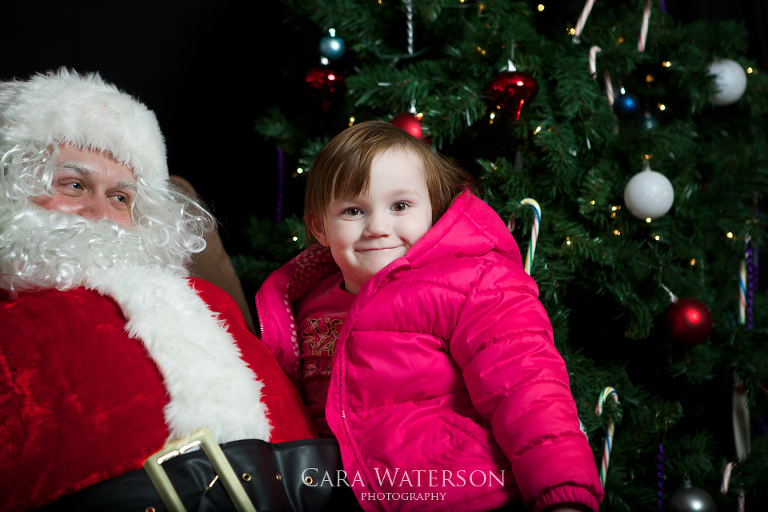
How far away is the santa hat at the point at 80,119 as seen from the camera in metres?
1.27

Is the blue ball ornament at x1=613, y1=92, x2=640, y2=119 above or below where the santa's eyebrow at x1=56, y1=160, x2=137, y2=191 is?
above

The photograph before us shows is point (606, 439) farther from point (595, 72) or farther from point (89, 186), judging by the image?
point (89, 186)

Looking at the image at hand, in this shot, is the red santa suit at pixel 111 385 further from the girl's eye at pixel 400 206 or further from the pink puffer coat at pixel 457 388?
the girl's eye at pixel 400 206

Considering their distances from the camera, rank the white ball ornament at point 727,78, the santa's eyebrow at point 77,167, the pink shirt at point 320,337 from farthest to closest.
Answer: the white ball ornament at point 727,78 → the pink shirt at point 320,337 → the santa's eyebrow at point 77,167

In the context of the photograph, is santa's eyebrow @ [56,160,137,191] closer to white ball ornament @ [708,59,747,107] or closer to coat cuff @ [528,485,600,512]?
coat cuff @ [528,485,600,512]

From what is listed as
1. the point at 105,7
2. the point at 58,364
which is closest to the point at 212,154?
the point at 105,7

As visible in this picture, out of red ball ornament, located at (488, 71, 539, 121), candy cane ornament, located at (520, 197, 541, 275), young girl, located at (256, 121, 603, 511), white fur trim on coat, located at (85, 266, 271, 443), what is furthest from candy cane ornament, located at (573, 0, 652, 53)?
white fur trim on coat, located at (85, 266, 271, 443)

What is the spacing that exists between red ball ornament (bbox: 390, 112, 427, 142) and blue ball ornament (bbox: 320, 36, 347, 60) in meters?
0.33

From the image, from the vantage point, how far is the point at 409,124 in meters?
1.57

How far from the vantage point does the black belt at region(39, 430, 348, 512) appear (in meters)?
0.92

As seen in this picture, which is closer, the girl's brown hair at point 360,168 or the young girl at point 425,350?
the young girl at point 425,350

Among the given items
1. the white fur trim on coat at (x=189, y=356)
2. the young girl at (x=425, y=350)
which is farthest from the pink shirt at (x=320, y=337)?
the white fur trim on coat at (x=189, y=356)

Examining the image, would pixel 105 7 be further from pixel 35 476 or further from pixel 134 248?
pixel 35 476

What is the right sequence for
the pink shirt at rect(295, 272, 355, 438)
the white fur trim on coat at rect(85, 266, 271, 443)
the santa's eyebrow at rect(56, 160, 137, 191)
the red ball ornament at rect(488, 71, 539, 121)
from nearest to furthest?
the white fur trim on coat at rect(85, 266, 271, 443)
the santa's eyebrow at rect(56, 160, 137, 191)
the pink shirt at rect(295, 272, 355, 438)
the red ball ornament at rect(488, 71, 539, 121)
